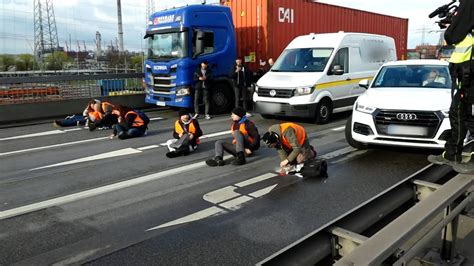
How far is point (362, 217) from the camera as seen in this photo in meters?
2.91

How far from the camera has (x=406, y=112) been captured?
629 centimetres

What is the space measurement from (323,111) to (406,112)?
4.07m

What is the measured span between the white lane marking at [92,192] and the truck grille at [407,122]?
281cm

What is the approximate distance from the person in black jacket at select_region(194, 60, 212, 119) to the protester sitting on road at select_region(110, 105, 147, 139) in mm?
2981

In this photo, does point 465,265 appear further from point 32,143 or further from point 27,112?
point 27,112

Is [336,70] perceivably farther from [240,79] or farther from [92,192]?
[92,192]

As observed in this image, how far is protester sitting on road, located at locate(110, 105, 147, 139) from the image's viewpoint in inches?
357

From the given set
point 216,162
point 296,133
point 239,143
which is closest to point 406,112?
point 296,133

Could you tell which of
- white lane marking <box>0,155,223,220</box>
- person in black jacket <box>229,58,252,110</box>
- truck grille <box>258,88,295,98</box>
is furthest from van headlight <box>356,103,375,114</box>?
person in black jacket <box>229,58,252,110</box>

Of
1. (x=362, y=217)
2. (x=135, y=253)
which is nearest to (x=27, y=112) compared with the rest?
(x=135, y=253)

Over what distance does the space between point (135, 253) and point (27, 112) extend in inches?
392

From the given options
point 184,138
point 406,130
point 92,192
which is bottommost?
point 92,192

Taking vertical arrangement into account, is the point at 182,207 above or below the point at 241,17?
below

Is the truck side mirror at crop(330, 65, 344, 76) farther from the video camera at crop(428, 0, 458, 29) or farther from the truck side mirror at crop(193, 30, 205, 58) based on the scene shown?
the video camera at crop(428, 0, 458, 29)
